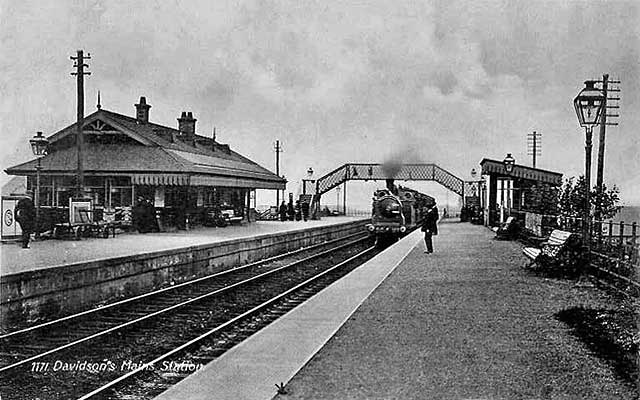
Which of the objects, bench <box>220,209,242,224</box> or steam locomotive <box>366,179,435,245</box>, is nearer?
steam locomotive <box>366,179,435,245</box>

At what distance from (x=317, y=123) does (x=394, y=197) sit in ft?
47.1

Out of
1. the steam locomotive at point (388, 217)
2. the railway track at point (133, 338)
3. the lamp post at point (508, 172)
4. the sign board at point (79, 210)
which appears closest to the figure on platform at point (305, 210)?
the steam locomotive at point (388, 217)

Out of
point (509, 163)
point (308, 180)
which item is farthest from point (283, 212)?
point (509, 163)

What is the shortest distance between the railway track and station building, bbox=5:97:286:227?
11248mm

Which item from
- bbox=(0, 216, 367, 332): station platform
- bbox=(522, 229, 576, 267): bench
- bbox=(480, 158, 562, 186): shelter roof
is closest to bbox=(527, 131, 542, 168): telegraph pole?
bbox=(480, 158, 562, 186): shelter roof

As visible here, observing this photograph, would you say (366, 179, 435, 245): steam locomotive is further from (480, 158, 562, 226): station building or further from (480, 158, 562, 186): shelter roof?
(480, 158, 562, 186): shelter roof

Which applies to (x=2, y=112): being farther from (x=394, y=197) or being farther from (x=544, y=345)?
(x=394, y=197)

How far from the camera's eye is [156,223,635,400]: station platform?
244 inches

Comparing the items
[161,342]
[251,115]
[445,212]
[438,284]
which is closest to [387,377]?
[161,342]

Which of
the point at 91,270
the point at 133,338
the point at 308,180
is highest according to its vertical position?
the point at 308,180

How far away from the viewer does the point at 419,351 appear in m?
7.66

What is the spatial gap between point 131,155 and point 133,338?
19.0 m

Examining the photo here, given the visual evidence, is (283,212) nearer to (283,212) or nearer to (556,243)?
(283,212)

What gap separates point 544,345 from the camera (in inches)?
314
